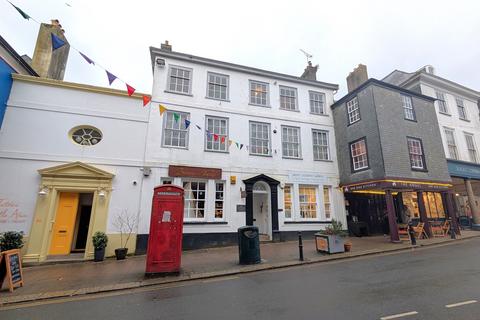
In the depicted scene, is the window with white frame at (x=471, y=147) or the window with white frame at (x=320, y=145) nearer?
the window with white frame at (x=320, y=145)

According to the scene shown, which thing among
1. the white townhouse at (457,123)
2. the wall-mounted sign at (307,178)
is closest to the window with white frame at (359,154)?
the wall-mounted sign at (307,178)

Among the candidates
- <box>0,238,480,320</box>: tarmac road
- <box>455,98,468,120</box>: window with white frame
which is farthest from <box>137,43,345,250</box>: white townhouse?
<box>455,98,468,120</box>: window with white frame

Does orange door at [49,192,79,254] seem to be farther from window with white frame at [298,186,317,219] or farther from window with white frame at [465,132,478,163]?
window with white frame at [465,132,478,163]

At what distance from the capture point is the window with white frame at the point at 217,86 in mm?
14234

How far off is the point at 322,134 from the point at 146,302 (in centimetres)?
1437

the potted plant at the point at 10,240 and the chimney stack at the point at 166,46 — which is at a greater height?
the chimney stack at the point at 166,46

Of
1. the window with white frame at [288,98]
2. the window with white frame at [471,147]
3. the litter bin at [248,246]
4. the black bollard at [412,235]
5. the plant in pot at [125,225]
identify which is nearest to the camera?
the litter bin at [248,246]

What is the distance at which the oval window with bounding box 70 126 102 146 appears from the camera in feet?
36.8

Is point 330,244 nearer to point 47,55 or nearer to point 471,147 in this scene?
point 47,55

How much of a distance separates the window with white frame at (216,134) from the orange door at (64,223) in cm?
691

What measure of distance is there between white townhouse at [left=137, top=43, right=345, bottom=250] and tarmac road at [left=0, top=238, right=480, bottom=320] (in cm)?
584

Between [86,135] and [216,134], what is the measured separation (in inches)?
257

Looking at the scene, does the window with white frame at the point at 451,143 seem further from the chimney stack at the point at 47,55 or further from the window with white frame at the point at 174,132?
the chimney stack at the point at 47,55

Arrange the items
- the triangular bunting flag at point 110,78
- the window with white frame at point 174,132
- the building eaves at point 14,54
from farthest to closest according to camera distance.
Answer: the window with white frame at point 174,132, the building eaves at point 14,54, the triangular bunting flag at point 110,78
